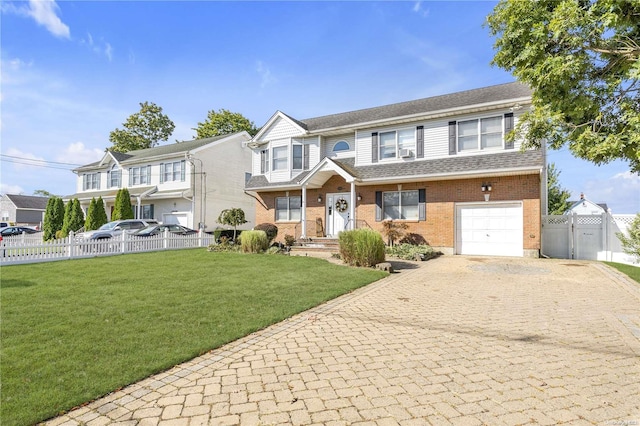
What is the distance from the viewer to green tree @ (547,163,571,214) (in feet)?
100

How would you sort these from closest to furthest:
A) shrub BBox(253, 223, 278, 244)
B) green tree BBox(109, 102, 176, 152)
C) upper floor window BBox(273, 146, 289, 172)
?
shrub BBox(253, 223, 278, 244) < upper floor window BBox(273, 146, 289, 172) < green tree BBox(109, 102, 176, 152)

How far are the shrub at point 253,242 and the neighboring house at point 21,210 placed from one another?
4725 centimetres

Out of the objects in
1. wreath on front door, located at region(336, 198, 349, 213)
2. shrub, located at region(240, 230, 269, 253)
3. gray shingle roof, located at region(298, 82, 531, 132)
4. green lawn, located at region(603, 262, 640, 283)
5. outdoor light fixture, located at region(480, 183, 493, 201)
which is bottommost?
green lawn, located at region(603, 262, 640, 283)

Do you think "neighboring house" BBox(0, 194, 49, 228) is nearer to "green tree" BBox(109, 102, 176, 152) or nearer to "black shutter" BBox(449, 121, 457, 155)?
"green tree" BBox(109, 102, 176, 152)

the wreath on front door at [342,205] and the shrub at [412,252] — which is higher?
the wreath on front door at [342,205]

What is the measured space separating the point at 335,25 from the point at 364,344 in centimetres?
1094

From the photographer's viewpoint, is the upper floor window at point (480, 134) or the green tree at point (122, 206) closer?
the upper floor window at point (480, 134)

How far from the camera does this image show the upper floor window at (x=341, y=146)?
18.4m

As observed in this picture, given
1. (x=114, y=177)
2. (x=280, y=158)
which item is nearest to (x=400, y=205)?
(x=280, y=158)

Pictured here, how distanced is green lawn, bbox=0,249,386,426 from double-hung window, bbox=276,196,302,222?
870 cm

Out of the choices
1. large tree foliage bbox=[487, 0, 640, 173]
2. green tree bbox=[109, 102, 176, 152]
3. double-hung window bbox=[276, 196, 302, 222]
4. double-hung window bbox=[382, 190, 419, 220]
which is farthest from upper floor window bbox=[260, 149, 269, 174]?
green tree bbox=[109, 102, 176, 152]

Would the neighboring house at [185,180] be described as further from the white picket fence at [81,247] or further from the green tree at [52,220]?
the white picket fence at [81,247]

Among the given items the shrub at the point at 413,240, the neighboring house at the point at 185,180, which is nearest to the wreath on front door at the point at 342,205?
the shrub at the point at 413,240

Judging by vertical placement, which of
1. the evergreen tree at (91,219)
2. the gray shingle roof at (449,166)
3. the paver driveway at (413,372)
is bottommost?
the paver driveway at (413,372)
